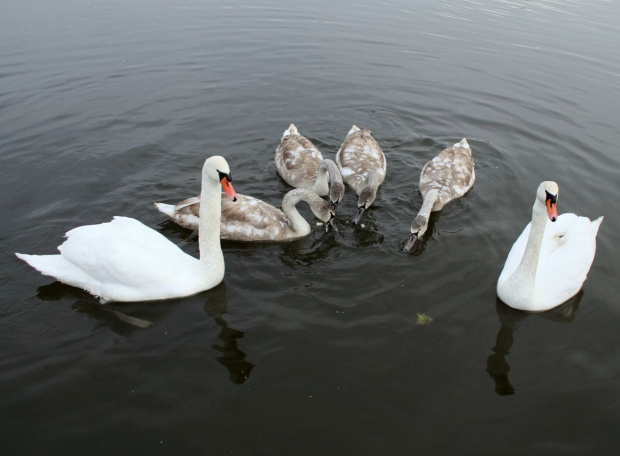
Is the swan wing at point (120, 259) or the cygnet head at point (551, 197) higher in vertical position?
the cygnet head at point (551, 197)

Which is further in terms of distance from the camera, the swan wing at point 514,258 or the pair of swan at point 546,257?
the swan wing at point 514,258

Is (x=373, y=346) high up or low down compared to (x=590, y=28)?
down

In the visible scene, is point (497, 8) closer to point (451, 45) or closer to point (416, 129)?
point (451, 45)

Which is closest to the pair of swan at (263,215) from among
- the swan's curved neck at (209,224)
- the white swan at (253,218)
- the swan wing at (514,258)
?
the white swan at (253,218)

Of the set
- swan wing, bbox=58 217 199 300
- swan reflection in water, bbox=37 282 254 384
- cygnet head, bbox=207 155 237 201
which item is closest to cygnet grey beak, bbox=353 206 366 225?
swan reflection in water, bbox=37 282 254 384

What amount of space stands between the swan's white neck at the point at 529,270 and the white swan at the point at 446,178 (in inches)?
85.1

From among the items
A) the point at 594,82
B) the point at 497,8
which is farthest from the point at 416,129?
the point at 497,8

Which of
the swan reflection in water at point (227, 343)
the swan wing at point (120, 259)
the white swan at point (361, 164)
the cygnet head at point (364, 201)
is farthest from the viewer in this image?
the white swan at point (361, 164)

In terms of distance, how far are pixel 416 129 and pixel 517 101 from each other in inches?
173

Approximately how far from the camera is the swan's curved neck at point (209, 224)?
7.68 metres

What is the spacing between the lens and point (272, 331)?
23.1ft

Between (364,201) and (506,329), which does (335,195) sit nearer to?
(364,201)

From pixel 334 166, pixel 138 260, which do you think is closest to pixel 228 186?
pixel 138 260

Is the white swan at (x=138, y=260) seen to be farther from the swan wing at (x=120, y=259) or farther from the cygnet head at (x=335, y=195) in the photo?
the cygnet head at (x=335, y=195)
